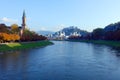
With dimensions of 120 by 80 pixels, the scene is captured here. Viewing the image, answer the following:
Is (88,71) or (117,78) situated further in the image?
(88,71)

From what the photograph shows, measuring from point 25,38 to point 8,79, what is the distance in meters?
77.4

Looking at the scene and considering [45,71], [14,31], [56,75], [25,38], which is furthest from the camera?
[14,31]

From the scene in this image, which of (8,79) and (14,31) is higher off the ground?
(14,31)

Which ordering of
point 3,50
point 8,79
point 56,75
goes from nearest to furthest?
point 8,79, point 56,75, point 3,50

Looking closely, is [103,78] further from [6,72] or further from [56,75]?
[6,72]

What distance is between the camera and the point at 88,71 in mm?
33750

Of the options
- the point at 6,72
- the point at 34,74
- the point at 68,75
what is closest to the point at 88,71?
the point at 68,75

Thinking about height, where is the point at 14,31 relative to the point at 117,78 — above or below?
above

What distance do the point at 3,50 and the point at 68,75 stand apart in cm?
3236

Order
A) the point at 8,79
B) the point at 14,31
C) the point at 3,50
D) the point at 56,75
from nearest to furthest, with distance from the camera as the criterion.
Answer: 1. the point at 8,79
2. the point at 56,75
3. the point at 3,50
4. the point at 14,31

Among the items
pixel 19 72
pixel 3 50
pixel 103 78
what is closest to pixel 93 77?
pixel 103 78

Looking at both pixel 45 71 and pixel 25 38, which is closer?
pixel 45 71

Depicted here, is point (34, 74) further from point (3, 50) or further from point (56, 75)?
point (3, 50)

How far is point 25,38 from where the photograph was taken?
104875 millimetres
